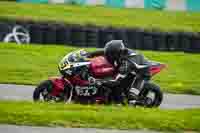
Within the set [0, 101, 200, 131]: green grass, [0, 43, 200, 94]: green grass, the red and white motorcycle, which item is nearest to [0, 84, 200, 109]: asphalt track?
[0, 43, 200, 94]: green grass

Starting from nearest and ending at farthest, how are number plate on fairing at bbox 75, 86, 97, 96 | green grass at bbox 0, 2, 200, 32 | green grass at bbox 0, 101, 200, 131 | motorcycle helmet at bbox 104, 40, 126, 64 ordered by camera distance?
green grass at bbox 0, 101, 200, 131
motorcycle helmet at bbox 104, 40, 126, 64
number plate on fairing at bbox 75, 86, 97, 96
green grass at bbox 0, 2, 200, 32

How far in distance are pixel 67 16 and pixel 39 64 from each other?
511cm

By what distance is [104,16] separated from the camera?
1942cm

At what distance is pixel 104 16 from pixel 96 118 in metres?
11.7

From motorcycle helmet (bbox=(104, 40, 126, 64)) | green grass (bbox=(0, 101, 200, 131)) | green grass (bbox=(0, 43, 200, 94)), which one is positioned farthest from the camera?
green grass (bbox=(0, 43, 200, 94))

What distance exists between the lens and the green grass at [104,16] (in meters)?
17.9

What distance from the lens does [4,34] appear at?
53.2ft

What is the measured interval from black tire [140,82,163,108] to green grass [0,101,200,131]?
5.28 ft

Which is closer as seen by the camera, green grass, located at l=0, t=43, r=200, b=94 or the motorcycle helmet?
the motorcycle helmet

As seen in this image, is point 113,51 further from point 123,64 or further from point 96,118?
point 96,118

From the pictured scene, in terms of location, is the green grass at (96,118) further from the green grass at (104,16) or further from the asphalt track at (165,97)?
the green grass at (104,16)

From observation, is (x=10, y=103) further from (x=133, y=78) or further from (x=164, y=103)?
(x=164, y=103)

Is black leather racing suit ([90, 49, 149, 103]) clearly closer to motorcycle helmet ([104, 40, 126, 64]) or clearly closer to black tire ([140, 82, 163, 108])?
motorcycle helmet ([104, 40, 126, 64])

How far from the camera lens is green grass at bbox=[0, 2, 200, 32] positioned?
17875mm
